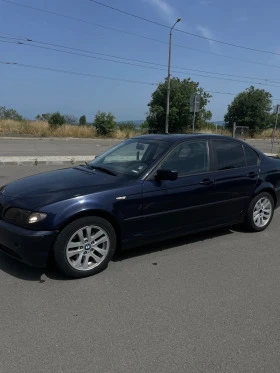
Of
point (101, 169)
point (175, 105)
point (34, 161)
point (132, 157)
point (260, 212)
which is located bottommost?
point (34, 161)

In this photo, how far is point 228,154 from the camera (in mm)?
5133

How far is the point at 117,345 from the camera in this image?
106 inches

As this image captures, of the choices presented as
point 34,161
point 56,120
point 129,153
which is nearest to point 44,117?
point 56,120

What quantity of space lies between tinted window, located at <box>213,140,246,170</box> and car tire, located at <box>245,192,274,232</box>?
2.03 ft

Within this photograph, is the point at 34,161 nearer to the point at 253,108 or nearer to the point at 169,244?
the point at 169,244

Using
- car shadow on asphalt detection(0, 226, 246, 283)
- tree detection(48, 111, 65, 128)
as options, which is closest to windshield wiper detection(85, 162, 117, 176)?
car shadow on asphalt detection(0, 226, 246, 283)

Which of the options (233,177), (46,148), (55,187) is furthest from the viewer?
(46,148)

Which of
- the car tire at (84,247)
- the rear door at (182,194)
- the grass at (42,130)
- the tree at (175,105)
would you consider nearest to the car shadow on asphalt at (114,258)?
the car tire at (84,247)

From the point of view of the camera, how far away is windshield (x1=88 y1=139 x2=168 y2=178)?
14.4ft

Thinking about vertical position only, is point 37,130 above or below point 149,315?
above

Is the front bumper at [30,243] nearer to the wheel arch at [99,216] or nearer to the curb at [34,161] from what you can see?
the wheel arch at [99,216]

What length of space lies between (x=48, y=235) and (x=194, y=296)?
1542 mm

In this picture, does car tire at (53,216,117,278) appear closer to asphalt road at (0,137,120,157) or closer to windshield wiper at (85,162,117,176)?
windshield wiper at (85,162,117,176)

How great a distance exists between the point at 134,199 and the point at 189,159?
108 centimetres
